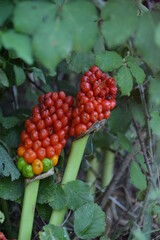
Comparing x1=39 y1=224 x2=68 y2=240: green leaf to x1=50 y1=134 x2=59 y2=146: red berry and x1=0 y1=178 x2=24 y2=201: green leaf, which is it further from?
x1=50 y1=134 x2=59 y2=146: red berry

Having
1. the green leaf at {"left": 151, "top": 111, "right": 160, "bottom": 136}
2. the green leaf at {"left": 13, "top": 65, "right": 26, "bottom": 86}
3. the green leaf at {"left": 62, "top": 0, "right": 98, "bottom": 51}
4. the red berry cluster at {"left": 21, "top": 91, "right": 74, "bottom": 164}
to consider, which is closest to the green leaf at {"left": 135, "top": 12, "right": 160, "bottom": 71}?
the green leaf at {"left": 62, "top": 0, "right": 98, "bottom": 51}

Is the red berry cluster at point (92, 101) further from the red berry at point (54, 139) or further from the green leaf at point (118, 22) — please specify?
the green leaf at point (118, 22)

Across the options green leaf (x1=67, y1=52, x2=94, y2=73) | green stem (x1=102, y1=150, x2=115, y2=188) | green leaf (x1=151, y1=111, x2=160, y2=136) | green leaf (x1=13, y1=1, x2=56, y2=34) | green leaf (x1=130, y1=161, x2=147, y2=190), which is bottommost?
green stem (x1=102, y1=150, x2=115, y2=188)

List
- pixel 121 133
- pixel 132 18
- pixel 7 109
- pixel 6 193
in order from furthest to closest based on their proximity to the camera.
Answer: pixel 7 109
pixel 121 133
pixel 6 193
pixel 132 18

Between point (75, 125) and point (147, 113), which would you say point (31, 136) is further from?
point (147, 113)

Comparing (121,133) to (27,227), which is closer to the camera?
(27,227)

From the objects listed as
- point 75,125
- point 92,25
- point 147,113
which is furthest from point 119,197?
point 92,25

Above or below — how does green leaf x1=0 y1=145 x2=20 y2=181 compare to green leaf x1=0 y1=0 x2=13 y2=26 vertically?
below

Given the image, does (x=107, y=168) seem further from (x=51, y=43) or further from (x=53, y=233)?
(x=51, y=43)
